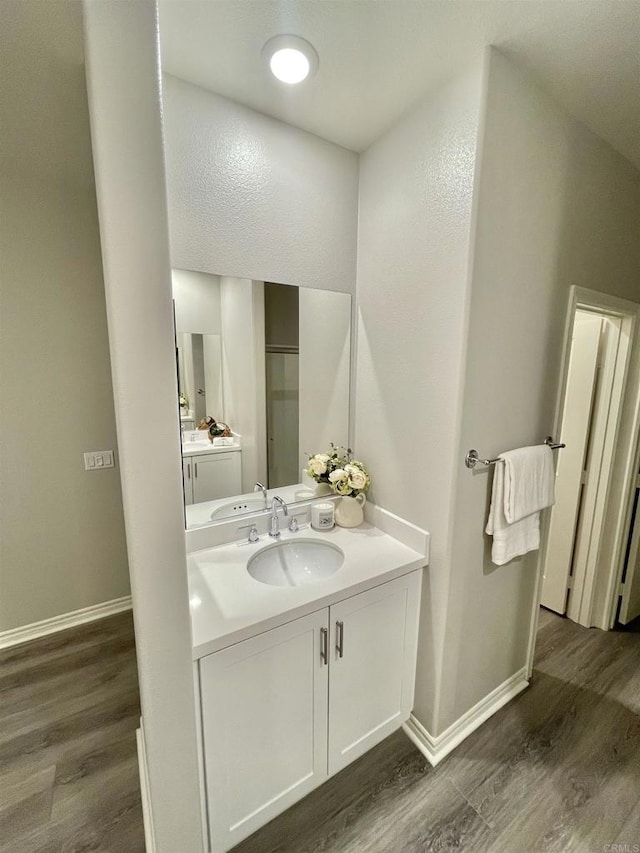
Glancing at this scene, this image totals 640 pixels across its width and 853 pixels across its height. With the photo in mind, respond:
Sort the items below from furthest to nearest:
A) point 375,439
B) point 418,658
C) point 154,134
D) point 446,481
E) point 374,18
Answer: point 375,439
point 418,658
point 446,481
point 374,18
point 154,134

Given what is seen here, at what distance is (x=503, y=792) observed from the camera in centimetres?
144

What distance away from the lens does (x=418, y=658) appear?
1625 millimetres

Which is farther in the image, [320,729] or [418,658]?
[418,658]

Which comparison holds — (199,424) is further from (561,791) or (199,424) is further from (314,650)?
(561,791)

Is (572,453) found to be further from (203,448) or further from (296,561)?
(203,448)

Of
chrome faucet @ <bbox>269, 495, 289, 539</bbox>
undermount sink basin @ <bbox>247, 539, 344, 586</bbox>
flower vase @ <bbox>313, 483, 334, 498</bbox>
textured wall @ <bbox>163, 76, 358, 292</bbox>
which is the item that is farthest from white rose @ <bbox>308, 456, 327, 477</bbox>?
textured wall @ <bbox>163, 76, 358, 292</bbox>

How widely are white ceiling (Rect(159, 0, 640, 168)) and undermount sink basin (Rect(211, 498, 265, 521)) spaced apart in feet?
5.59

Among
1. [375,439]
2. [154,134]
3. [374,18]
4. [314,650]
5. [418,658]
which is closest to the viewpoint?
[154,134]

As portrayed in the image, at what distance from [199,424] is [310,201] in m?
1.15

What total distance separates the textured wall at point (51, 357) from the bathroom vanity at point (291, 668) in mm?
1232

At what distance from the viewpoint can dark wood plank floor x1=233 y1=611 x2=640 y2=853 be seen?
4.23 ft

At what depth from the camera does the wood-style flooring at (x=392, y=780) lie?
1.29 metres

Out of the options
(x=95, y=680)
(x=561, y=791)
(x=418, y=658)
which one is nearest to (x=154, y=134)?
(x=418, y=658)

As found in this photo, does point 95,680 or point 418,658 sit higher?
point 418,658
